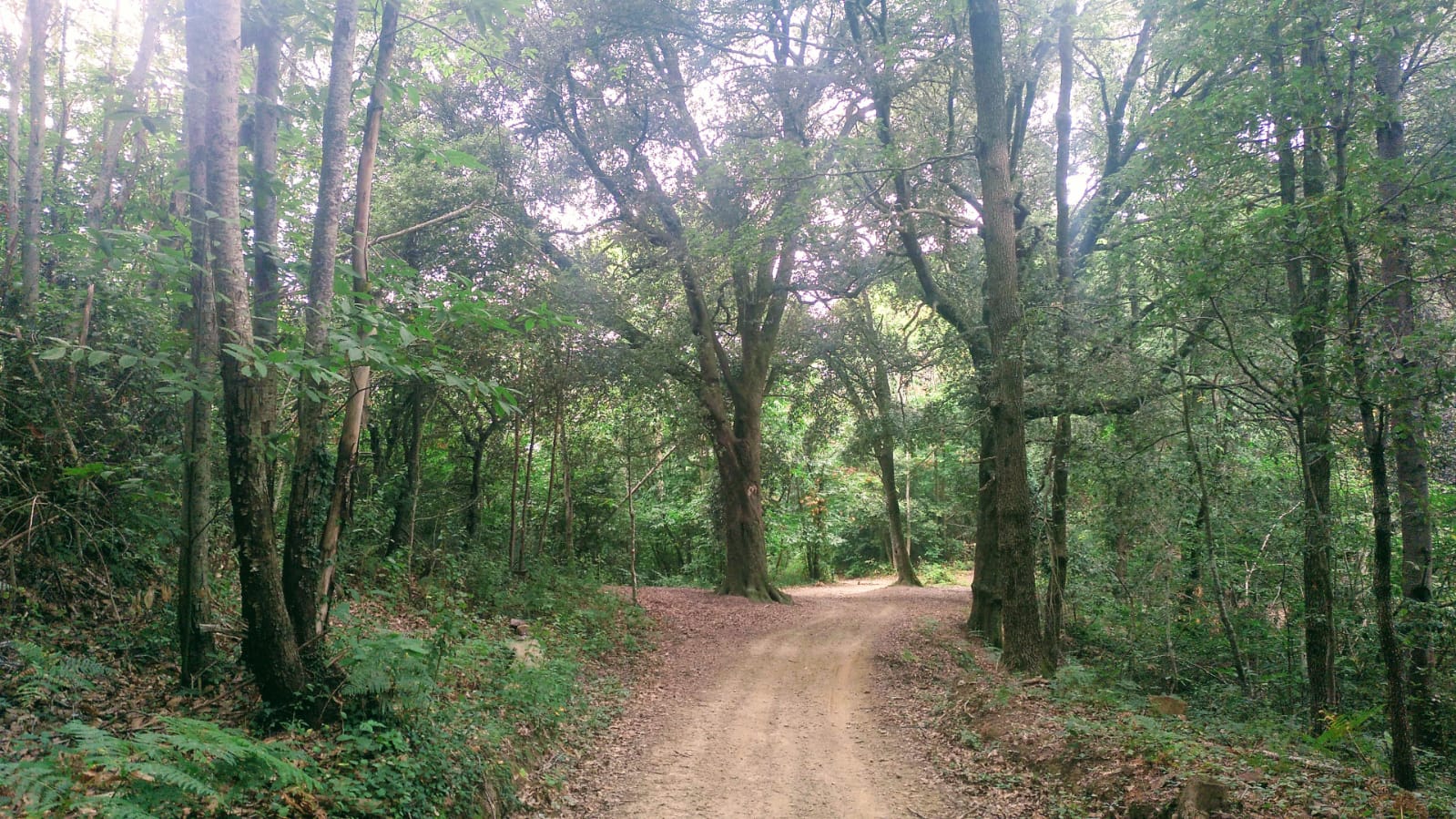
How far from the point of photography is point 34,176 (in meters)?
7.55

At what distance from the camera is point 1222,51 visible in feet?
24.5

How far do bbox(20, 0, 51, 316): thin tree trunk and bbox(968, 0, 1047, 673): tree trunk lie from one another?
33.2ft

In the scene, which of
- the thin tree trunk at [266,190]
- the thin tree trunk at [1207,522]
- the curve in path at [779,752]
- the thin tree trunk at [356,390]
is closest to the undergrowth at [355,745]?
the thin tree trunk at [356,390]

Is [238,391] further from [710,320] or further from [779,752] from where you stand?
[710,320]

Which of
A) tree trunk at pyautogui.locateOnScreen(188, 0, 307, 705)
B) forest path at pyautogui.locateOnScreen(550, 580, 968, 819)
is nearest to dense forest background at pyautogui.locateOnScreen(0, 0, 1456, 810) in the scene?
tree trunk at pyautogui.locateOnScreen(188, 0, 307, 705)

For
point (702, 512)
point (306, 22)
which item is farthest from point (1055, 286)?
point (702, 512)

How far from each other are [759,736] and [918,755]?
1747mm

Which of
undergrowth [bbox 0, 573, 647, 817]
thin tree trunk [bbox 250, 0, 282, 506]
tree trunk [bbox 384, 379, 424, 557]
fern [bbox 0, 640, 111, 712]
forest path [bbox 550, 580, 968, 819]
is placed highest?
thin tree trunk [bbox 250, 0, 282, 506]

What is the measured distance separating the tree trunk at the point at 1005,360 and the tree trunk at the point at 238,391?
8045 millimetres

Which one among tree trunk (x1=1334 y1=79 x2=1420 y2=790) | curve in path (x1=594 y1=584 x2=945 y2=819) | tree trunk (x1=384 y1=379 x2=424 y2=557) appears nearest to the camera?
tree trunk (x1=1334 y1=79 x2=1420 y2=790)

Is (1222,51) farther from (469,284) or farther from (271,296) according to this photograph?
(271,296)

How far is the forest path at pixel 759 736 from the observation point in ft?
21.1

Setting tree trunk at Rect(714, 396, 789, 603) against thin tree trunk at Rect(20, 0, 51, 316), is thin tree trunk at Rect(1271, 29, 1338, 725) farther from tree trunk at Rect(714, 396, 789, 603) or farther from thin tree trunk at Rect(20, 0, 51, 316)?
tree trunk at Rect(714, 396, 789, 603)

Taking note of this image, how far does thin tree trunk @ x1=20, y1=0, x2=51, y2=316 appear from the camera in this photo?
275 inches
